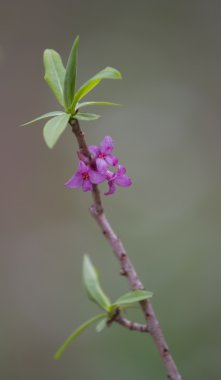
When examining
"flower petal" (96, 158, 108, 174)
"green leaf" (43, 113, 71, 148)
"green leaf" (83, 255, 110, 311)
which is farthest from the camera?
"green leaf" (83, 255, 110, 311)

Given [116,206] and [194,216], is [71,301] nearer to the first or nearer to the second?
[116,206]

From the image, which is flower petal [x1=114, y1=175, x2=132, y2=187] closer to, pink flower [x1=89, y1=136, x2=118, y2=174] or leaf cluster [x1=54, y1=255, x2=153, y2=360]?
Result: pink flower [x1=89, y1=136, x2=118, y2=174]

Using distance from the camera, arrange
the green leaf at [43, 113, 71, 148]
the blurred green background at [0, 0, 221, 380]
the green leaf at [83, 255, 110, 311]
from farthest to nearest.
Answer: the blurred green background at [0, 0, 221, 380]
the green leaf at [83, 255, 110, 311]
the green leaf at [43, 113, 71, 148]

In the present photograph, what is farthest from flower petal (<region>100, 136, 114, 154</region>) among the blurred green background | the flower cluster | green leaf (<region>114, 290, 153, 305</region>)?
the blurred green background

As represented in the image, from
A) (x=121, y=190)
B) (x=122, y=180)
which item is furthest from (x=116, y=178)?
(x=121, y=190)

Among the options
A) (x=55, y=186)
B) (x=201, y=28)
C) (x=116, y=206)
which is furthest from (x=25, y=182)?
(x=201, y=28)
